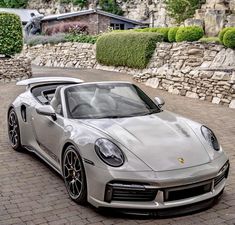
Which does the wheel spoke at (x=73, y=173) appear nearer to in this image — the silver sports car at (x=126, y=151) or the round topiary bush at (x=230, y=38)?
the silver sports car at (x=126, y=151)

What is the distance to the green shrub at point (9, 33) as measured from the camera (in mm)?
16062

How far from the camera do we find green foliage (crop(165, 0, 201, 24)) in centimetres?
2544

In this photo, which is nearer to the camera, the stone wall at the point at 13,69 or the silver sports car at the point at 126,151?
the silver sports car at the point at 126,151

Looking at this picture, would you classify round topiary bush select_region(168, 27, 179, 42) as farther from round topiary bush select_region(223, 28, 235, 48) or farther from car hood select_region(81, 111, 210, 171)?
car hood select_region(81, 111, 210, 171)

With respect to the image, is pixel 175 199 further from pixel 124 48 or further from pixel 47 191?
pixel 124 48

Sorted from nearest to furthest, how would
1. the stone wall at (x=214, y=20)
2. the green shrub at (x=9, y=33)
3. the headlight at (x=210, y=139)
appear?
the headlight at (x=210, y=139)
the green shrub at (x=9, y=33)
the stone wall at (x=214, y=20)

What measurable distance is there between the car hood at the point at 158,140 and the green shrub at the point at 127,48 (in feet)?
42.1

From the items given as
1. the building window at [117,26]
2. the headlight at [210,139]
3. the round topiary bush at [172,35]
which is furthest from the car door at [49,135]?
the building window at [117,26]

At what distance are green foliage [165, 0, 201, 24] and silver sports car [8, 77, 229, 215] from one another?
21.3m

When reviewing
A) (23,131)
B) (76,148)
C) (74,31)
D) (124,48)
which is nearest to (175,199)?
(76,148)

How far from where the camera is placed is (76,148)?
4289mm

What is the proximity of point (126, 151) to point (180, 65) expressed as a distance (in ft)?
43.9

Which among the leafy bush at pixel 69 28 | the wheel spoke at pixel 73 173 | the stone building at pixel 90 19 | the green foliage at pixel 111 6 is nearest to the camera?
the wheel spoke at pixel 73 173

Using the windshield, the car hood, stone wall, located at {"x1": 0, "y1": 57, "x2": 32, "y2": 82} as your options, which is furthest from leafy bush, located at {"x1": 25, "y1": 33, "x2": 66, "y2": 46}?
the car hood
